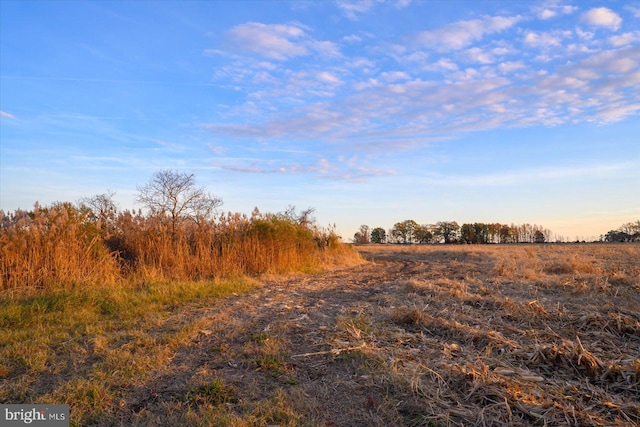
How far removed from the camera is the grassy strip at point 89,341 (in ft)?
12.0

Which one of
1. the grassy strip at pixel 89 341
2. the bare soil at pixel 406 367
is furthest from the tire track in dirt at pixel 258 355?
the grassy strip at pixel 89 341

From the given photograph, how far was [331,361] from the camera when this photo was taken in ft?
14.5

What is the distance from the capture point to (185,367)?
4301 millimetres

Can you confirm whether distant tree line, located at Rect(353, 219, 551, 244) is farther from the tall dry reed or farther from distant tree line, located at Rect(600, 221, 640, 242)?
the tall dry reed

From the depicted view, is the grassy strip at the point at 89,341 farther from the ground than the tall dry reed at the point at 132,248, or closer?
closer

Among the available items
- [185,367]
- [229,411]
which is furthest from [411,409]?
[185,367]

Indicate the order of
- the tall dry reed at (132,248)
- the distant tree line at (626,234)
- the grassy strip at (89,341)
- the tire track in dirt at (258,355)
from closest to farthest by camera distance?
the tire track in dirt at (258,355) < the grassy strip at (89,341) < the tall dry reed at (132,248) < the distant tree line at (626,234)

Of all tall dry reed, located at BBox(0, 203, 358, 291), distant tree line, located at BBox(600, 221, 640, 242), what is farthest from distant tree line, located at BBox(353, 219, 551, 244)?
tall dry reed, located at BBox(0, 203, 358, 291)

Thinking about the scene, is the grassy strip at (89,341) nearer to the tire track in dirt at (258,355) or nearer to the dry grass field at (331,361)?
the dry grass field at (331,361)

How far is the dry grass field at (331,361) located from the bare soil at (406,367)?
0.02m

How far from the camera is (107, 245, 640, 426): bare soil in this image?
3.21m

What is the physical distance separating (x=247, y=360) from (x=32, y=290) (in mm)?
5549

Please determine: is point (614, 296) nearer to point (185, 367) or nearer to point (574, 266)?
point (574, 266)

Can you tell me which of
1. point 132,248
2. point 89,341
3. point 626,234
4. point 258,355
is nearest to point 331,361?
point 258,355
